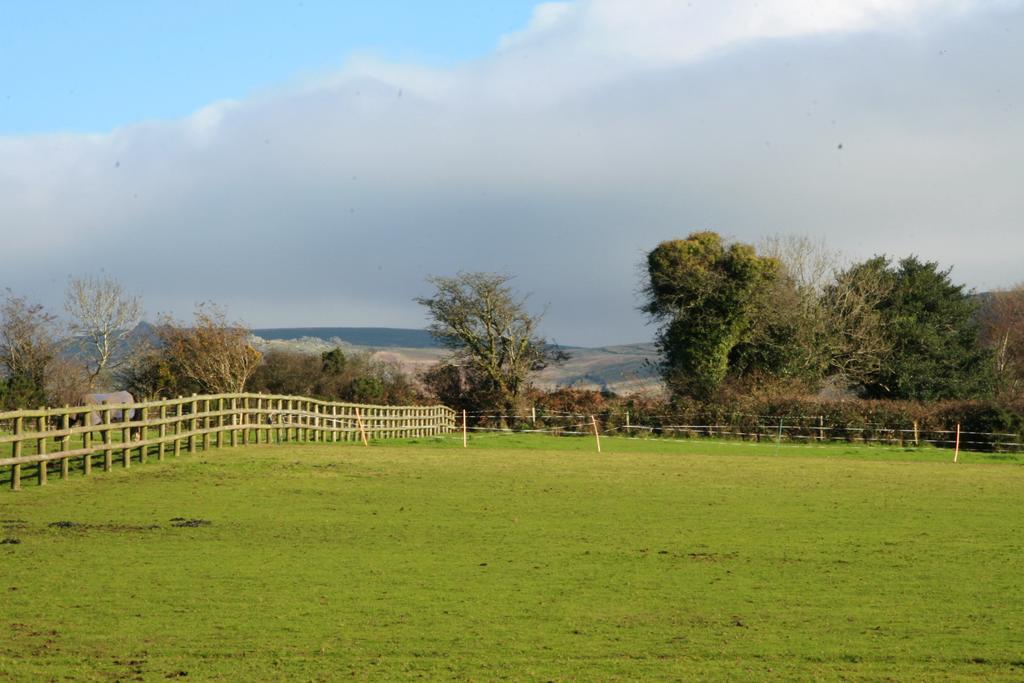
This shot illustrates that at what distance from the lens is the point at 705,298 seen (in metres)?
64.9

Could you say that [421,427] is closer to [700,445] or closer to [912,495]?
[700,445]

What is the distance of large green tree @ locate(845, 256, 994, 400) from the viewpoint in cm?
6725

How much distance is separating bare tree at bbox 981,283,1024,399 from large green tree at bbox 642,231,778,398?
1840 cm

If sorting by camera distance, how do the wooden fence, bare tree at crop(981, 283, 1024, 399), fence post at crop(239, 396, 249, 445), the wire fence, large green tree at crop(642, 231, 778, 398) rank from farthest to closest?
bare tree at crop(981, 283, 1024, 399) < large green tree at crop(642, 231, 778, 398) < the wire fence < fence post at crop(239, 396, 249, 445) < the wooden fence

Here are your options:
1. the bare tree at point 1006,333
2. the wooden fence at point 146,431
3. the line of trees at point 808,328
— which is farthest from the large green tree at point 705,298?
the wooden fence at point 146,431

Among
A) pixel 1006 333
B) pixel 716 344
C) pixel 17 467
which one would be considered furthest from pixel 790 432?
pixel 1006 333

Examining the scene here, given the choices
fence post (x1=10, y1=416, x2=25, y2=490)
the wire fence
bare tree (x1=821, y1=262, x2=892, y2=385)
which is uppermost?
bare tree (x1=821, y1=262, x2=892, y2=385)

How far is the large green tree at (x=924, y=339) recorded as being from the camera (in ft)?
221

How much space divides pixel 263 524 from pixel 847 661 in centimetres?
887

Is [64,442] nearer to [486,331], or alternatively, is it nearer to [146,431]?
[146,431]

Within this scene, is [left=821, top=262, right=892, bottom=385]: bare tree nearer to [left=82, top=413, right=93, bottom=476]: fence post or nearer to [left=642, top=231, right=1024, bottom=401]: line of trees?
[left=642, top=231, right=1024, bottom=401]: line of trees

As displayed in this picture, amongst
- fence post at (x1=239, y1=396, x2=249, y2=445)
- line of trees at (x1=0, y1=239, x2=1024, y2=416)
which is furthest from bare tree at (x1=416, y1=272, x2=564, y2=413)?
fence post at (x1=239, y1=396, x2=249, y2=445)

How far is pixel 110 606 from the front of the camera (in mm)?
11281

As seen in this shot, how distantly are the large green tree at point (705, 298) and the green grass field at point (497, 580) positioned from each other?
136 ft
